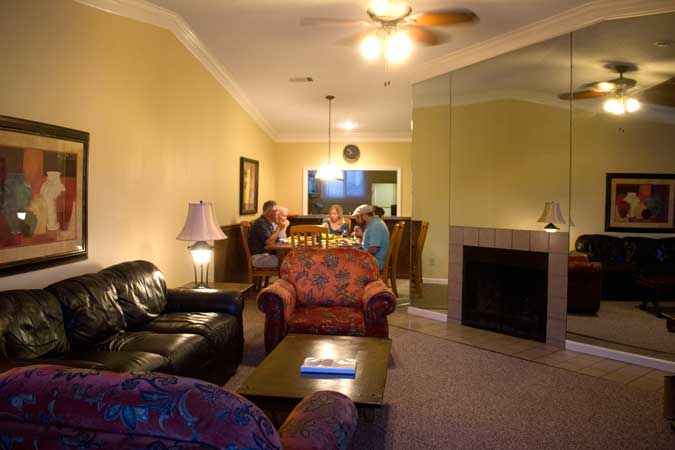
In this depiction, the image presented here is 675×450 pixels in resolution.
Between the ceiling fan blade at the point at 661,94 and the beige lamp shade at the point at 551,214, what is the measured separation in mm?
1043

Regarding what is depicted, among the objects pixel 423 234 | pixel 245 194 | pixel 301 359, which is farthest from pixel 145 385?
pixel 245 194

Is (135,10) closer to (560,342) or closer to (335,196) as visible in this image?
(560,342)

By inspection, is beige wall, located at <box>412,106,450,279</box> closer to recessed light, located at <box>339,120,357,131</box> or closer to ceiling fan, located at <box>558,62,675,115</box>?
ceiling fan, located at <box>558,62,675,115</box>

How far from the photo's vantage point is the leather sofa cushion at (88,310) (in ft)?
9.21

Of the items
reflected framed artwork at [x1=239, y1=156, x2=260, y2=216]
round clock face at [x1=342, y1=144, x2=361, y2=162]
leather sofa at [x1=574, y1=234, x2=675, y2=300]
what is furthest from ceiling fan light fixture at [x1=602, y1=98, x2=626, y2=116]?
round clock face at [x1=342, y1=144, x2=361, y2=162]

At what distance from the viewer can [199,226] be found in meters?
4.02

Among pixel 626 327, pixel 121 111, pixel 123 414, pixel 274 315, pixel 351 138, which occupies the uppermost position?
pixel 351 138

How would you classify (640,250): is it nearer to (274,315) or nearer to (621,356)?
(621,356)

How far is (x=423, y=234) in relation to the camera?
5434mm

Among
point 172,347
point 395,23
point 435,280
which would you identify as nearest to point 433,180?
point 435,280

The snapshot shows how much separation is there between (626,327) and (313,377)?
9.32 feet

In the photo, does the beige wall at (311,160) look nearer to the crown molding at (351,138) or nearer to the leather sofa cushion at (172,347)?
the crown molding at (351,138)

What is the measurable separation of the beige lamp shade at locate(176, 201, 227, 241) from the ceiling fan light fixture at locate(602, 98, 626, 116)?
325 centimetres

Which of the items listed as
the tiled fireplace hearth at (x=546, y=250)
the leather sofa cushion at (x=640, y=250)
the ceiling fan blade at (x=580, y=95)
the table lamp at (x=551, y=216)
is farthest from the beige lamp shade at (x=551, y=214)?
the ceiling fan blade at (x=580, y=95)
